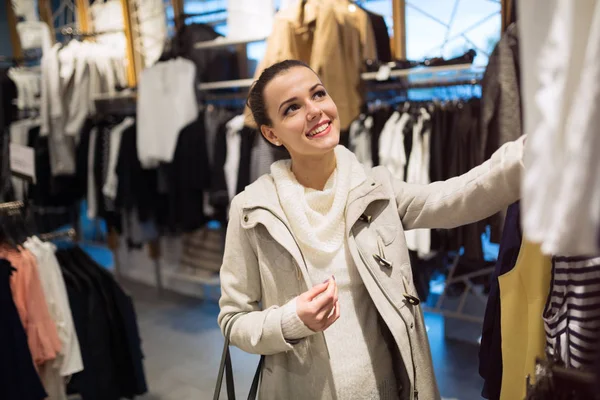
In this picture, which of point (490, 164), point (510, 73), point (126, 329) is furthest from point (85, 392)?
point (510, 73)

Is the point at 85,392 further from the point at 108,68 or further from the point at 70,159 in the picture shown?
the point at 108,68

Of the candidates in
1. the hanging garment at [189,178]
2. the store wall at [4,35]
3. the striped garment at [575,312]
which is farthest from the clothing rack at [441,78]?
the store wall at [4,35]

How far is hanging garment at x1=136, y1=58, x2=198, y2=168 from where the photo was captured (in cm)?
328

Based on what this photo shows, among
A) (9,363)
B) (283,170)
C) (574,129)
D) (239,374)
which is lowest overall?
(239,374)

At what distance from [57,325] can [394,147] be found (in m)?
1.65

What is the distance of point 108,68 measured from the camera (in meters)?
4.02

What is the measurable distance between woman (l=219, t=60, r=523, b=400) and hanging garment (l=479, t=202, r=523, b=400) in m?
0.14

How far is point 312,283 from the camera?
109 centimetres

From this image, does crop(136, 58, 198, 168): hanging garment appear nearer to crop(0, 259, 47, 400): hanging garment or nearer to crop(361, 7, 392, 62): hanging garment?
crop(361, 7, 392, 62): hanging garment

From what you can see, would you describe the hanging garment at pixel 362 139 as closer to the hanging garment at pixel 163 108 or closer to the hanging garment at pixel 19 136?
the hanging garment at pixel 163 108

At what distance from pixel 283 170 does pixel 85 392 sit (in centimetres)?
158

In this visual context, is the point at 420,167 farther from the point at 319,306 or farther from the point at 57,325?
the point at 57,325

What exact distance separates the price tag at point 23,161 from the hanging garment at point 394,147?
1514mm

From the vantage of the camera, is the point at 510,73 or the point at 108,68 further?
the point at 108,68
